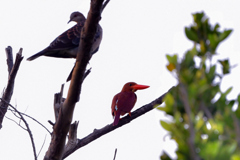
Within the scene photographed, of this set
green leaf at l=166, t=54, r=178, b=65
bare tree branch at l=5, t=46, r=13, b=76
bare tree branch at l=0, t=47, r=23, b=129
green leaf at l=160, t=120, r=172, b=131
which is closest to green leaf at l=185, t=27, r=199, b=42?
green leaf at l=166, t=54, r=178, b=65

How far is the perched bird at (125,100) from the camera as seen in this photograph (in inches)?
169

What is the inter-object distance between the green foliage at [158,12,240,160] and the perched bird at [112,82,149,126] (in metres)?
2.83

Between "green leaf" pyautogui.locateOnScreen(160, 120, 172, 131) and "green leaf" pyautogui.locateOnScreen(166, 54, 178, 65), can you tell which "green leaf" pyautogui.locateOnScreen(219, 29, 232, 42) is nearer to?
"green leaf" pyautogui.locateOnScreen(166, 54, 178, 65)

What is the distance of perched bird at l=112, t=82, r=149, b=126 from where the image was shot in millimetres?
4289

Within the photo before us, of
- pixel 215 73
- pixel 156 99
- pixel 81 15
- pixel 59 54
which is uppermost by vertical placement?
pixel 81 15

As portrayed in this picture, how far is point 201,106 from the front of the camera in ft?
3.29

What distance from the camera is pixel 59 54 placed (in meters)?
4.19

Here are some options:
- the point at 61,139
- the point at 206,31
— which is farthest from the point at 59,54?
the point at 206,31

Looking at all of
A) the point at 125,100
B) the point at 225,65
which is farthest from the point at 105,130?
the point at 225,65

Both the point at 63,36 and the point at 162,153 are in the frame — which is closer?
the point at 162,153

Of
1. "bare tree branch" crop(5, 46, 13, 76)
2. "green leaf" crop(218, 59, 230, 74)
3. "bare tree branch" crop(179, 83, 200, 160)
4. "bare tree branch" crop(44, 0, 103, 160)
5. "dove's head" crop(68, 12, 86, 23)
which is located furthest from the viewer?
"dove's head" crop(68, 12, 86, 23)

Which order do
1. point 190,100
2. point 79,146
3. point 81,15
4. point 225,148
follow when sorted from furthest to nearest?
point 81,15, point 79,146, point 190,100, point 225,148

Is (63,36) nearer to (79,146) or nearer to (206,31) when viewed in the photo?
(79,146)

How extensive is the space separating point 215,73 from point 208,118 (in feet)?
0.41
